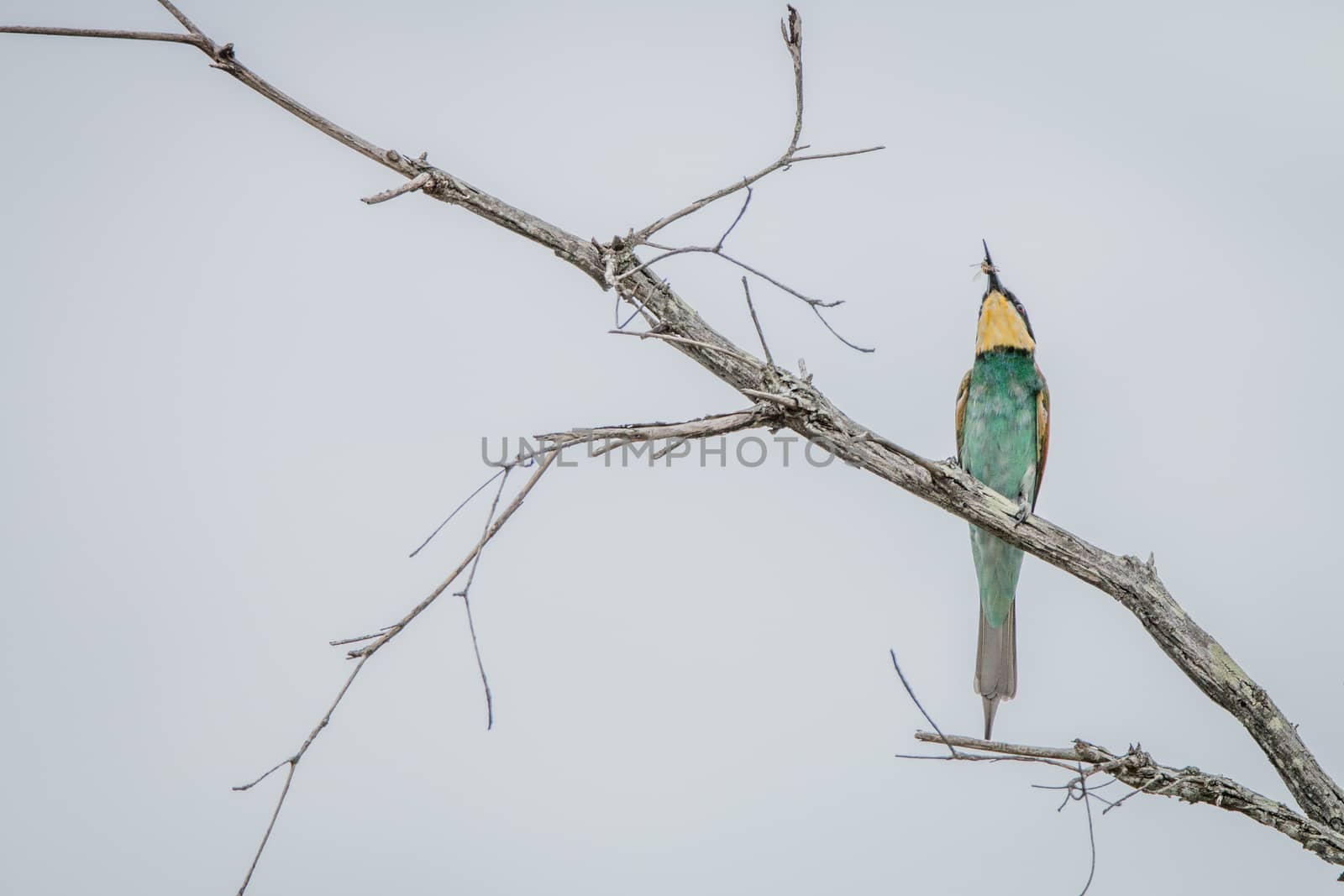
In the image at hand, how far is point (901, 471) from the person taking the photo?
2.24 metres

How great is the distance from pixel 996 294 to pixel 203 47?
8.15 feet

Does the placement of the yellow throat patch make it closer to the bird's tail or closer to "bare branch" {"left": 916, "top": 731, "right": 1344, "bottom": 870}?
the bird's tail

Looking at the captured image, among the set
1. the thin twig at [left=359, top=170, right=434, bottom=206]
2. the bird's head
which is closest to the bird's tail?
the bird's head

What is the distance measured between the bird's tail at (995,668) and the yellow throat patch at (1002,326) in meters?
0.87

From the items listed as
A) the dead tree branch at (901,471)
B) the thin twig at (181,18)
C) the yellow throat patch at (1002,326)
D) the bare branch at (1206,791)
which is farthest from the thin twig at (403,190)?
the yellow throat patch at (1002,326)

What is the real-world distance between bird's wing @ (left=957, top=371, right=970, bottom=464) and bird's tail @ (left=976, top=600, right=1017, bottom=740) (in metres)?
0.58

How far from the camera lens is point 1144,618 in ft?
7.63

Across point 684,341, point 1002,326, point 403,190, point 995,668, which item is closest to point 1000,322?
point 1002,326

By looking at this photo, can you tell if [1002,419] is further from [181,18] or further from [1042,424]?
[181,18]

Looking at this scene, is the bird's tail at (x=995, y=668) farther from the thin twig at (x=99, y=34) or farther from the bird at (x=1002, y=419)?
the thin twig at (x=99, y=34)

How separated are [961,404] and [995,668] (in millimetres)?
856

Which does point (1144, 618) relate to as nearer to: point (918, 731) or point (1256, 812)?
point (1256, 812)

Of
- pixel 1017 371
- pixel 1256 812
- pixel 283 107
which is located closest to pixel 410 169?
pixel 283 107

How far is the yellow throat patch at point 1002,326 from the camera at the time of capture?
3568mm
